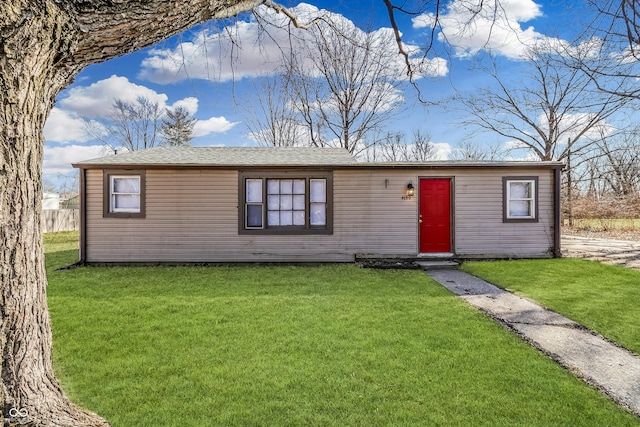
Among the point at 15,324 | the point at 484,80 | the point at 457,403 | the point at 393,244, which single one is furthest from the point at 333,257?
the point at 484,80

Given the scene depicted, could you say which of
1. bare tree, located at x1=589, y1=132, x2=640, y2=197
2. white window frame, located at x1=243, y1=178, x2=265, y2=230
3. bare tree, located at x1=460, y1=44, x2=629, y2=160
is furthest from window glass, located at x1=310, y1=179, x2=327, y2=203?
bare tree, located at x1=589, y1=132, x2=640, y2=197

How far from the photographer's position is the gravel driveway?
767 cm

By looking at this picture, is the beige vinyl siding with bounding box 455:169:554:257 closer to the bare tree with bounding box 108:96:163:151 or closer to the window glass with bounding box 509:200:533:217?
the window glass with bounding box 509:200:533:217

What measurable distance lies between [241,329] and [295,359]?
39.3 inches

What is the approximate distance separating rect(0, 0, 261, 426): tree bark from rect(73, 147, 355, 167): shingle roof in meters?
6.36

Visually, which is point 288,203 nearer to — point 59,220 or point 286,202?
point 286,202

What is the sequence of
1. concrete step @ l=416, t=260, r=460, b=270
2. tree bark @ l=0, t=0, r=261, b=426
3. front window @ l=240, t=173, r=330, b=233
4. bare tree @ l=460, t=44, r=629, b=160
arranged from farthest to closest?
bare tree @ l=460, t=44, r=629, b=160, front window @ l=240, t=173, r=330, b=233, concrete step @ l=416, t=260, r=460, b=270, tree bark @ l=0, t=0, r=261, b=426

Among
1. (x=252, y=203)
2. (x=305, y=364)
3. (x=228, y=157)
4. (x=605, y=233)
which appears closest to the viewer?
(x=305, y=364)

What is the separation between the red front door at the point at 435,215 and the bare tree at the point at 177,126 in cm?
2080

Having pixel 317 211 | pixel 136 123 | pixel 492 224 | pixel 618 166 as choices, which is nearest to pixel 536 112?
pixel 618 166

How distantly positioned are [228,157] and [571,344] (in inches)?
312

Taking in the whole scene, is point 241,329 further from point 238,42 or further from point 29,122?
point 238,42

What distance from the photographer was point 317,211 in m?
Answer: 8.23

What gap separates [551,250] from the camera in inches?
324
